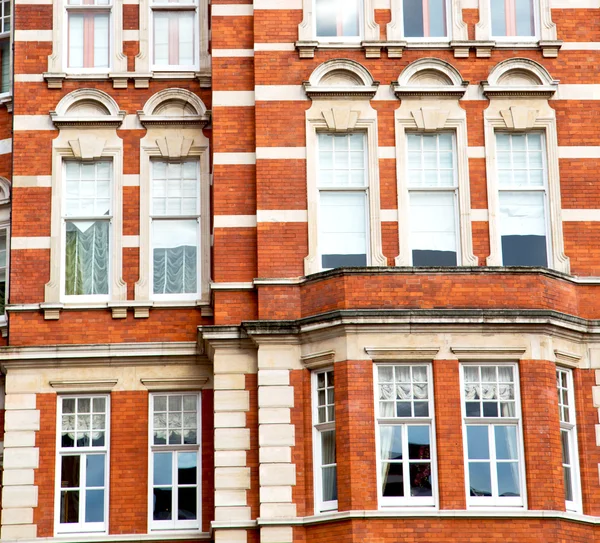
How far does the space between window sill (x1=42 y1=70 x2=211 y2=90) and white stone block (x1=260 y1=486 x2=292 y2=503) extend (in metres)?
7.31

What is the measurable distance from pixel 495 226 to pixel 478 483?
4.14 m

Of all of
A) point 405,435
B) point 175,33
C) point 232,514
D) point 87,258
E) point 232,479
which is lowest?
point 232,514

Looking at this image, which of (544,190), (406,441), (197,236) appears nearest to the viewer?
(406,441)

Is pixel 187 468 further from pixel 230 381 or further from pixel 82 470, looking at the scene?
pixel 230 381

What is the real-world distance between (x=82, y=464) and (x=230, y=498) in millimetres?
2722

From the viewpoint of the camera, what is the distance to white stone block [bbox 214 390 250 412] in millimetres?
21375

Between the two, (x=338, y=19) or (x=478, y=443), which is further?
(x=338, y=19)

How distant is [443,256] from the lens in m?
22.0

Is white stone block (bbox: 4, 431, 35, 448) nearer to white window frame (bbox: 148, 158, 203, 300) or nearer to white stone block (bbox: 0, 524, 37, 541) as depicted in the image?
white stone block (bbox: 0, 524, 37, 541)

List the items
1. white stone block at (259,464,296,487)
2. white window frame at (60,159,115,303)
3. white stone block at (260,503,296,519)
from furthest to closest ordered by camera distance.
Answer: white window frame at (60,159,115,303) < white stone block at (259,464,296,487) < white stone block at (260,503,296,519)

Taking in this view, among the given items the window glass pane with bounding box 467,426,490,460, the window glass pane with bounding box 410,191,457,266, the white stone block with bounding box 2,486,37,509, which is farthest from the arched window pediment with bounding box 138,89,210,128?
the window glass pane with bounding box 467,426,490,460

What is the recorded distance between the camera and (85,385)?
22.4 m

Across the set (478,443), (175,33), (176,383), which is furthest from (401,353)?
→ (175,33)

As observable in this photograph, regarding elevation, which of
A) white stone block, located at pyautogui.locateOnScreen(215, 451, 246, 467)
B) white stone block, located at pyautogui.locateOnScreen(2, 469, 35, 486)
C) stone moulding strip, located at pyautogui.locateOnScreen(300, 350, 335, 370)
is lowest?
white stone block, located at pyautogui.locateOnScreen(2, 469, 35, 486)
